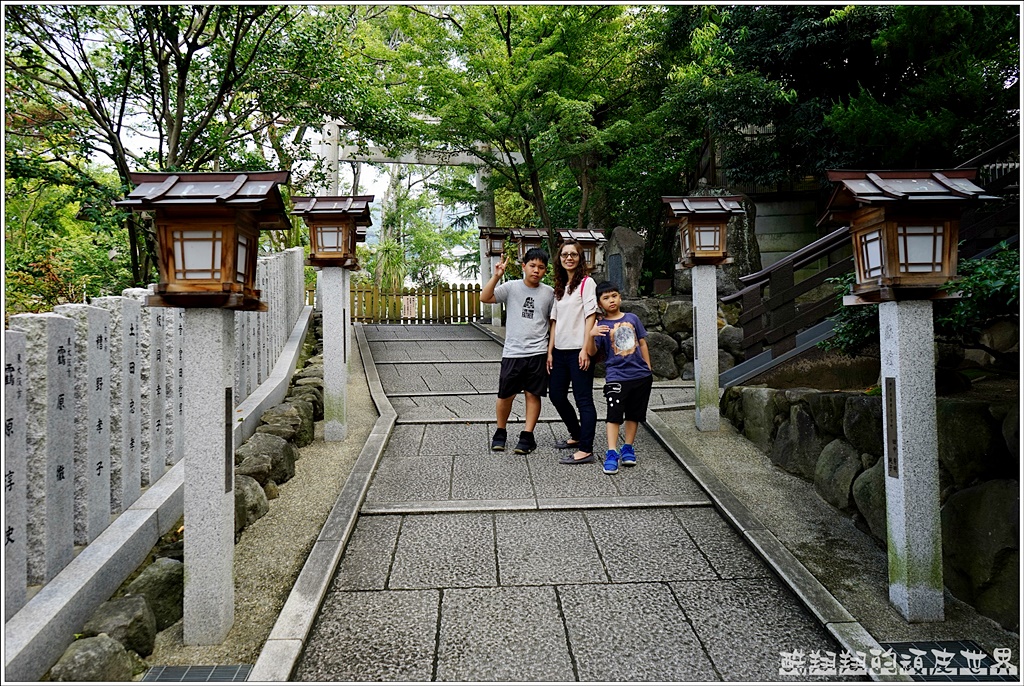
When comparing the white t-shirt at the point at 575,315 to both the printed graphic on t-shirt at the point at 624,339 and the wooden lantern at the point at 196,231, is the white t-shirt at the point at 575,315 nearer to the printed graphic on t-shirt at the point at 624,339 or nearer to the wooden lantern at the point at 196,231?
the printed graphic on t-shirt at the point at 624,339

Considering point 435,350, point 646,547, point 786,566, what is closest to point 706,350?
point 646,547

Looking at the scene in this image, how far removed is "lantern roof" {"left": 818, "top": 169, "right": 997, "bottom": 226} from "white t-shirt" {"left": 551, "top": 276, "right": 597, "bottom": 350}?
7.42 feet

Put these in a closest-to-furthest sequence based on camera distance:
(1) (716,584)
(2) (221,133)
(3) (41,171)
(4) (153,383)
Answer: (1) (716,584)
(4) (153,383)
(3) (41,171)
(2) (221,133)

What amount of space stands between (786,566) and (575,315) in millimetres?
2659

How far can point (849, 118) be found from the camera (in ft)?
27.9

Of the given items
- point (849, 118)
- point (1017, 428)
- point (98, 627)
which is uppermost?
point (849, 118)

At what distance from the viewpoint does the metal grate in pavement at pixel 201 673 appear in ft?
10.0

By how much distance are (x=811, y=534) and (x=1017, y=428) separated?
1.49 meters

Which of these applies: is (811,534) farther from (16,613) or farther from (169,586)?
(16,613)

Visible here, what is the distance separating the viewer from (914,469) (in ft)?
11.6

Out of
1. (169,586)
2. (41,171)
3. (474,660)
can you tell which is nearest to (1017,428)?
(474,660)

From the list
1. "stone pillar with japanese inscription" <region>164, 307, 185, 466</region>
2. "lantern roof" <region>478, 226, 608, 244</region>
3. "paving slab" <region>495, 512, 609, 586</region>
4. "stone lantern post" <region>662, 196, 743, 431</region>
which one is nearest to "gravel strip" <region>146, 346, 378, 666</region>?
"stone pillar with japanese inscription" <region>164, 307, 185, 466</region>

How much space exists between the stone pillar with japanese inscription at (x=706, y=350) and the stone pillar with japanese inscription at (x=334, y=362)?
368 centimetres

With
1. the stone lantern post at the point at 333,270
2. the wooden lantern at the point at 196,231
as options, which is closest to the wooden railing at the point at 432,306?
the stone lantern post at the point at 333,270
